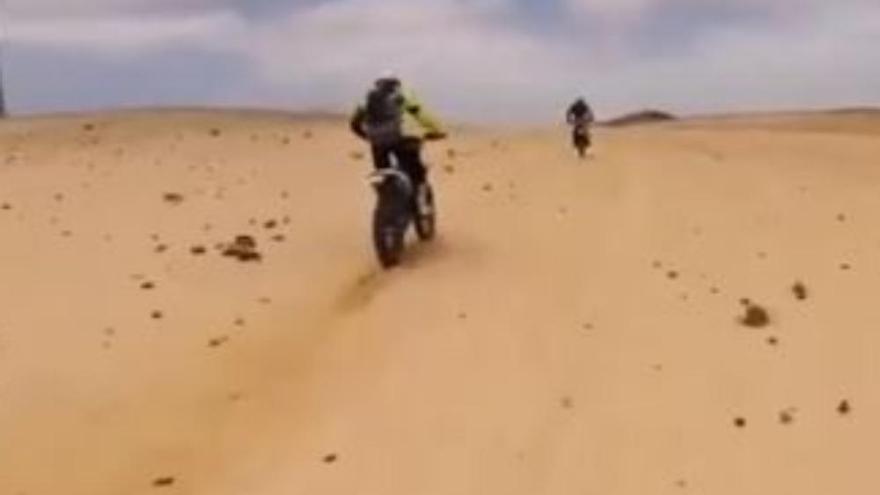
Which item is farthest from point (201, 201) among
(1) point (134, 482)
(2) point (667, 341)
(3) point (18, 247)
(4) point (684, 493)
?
(4) point (684, 493)

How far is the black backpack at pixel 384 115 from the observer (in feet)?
52.7

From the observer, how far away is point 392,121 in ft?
52.9

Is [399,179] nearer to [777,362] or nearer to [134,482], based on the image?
[777,362]

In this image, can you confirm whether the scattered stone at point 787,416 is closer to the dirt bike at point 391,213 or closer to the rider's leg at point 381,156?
the dirt bike at point 391,213

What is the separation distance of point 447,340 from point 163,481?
3256 millimetres

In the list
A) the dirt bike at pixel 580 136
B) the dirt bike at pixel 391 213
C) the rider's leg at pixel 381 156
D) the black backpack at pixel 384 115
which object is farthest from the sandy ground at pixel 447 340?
the dirt bike at pixel 580 136

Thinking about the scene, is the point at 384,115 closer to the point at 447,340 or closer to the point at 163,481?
the point at 447,340

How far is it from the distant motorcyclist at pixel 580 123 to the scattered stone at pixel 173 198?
7.34 metres

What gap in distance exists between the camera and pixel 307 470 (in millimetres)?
10359

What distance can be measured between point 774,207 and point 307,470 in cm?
1159

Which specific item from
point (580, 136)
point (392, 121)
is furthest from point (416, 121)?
point (580, 136)

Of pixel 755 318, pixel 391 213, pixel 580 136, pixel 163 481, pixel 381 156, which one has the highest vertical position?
pixel 381 156

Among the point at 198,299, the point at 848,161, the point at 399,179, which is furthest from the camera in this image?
the point at 848,161

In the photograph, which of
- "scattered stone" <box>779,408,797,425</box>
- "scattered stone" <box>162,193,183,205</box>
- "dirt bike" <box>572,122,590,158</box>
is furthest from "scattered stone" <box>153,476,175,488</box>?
"dirt bike" <box>572,122,590,158</box>
